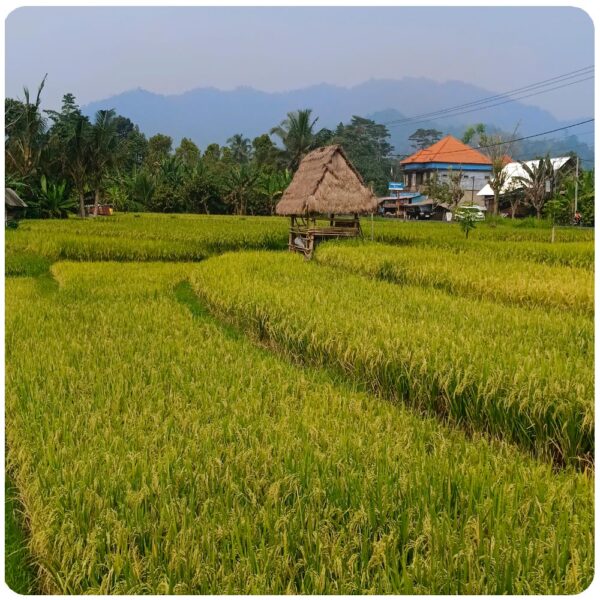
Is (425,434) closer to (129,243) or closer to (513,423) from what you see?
(513,423)

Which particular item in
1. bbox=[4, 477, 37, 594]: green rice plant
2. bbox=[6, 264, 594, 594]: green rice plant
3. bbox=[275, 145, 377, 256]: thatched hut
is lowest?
bbox=[4, 477, 37, 594]: green rice plant

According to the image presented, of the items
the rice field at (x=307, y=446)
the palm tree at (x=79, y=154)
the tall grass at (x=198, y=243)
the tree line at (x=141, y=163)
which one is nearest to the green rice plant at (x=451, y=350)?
the rice field at (x=307, y=446)

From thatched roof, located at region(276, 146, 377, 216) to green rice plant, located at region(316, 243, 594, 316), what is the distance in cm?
363

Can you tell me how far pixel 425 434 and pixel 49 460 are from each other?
2.11 m

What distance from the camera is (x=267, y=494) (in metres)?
2.54

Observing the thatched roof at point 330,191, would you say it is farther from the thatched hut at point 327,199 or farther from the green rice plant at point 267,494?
the green rice plant at point 267,494

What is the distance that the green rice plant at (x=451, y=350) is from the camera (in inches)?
150

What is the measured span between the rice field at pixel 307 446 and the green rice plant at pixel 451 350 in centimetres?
2

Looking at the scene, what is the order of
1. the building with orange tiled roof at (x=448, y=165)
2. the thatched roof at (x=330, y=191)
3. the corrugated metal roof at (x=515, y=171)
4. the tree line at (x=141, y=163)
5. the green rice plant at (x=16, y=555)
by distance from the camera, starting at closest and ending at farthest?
the green rice plant at (x=16, y=555) < the thatched roof at (x=330, y=191) < the tree line at (x=141, y=163) < the corrugated metal roof at (x=515, y=171) < the building with orange tiled roof at (x=448, y=165)

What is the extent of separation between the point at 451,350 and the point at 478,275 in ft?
15.9

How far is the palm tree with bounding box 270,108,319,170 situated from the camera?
1334 inches

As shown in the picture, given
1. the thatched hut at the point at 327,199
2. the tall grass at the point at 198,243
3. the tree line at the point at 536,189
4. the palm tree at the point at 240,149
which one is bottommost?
the tall grass at the point at 198,243

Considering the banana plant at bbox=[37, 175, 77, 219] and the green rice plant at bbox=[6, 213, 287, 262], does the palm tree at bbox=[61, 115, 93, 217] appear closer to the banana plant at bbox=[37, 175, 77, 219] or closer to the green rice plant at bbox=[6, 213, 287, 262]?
the banana plant at bbox=[37, 175, 77, 219]

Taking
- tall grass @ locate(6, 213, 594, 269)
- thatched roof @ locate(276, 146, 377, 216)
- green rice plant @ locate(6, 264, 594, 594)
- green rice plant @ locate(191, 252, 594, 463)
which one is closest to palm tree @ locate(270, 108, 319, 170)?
tall grass @ locate(6, 213, 594, 269)
